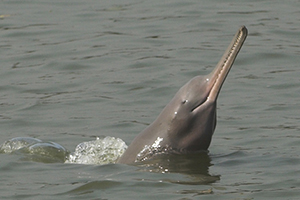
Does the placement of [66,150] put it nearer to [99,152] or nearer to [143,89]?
[99,152]

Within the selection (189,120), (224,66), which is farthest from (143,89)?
(224,66)

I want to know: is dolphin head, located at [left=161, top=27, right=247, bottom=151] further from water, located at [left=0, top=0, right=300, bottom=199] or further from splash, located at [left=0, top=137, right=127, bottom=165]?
splash, located at [left=0, top=137, right=127, bottom=165]

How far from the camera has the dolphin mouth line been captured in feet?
26.3

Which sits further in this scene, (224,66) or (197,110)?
(197,110)

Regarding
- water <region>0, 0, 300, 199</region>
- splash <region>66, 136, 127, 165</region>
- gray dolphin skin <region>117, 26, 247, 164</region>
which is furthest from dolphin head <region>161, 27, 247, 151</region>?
splash <region>66, 136, 127, 165</region>

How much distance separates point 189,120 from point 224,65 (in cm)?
67

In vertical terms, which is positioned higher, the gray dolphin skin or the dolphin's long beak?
the dolphin's long beak

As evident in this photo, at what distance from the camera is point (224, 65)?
814 centimetres

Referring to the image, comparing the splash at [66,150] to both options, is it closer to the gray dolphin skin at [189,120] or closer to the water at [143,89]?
the water at [143,89]

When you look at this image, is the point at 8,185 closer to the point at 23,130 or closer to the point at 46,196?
the point at 46,196

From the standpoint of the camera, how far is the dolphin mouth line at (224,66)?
26.3 feet

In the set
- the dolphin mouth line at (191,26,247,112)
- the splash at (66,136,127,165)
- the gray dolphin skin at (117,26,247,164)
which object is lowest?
the splash at (66,136,127,165)

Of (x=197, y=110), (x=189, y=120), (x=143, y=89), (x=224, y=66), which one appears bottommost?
(x=143, y=89)

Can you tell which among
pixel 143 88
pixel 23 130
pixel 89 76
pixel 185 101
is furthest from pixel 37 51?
pixel 185 101
